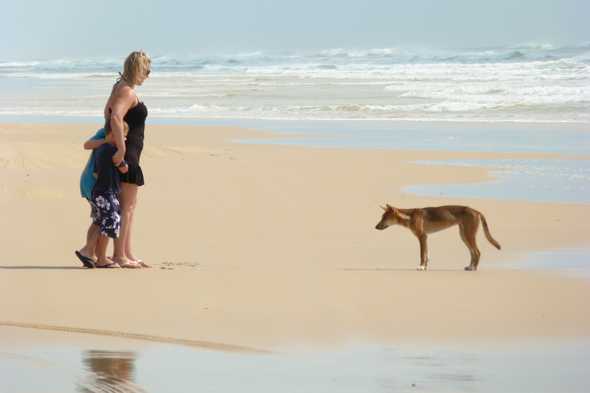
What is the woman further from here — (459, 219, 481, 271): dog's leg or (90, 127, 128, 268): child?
(459, 219, 481, 271): dog's leg

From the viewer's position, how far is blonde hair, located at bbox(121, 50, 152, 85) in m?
7.70

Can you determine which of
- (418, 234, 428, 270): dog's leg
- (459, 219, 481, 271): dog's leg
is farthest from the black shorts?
(459, 219, 481, 271): dog's leg

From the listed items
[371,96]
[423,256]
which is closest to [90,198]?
[423,256]

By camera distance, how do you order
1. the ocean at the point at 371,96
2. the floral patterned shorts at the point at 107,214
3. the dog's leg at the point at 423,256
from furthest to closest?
the ocean at the point at 371,96 → the dog's leg at the point at 423,256 → the floral patterned shorts at the point at 107,214

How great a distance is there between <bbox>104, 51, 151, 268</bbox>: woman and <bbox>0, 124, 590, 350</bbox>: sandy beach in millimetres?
330

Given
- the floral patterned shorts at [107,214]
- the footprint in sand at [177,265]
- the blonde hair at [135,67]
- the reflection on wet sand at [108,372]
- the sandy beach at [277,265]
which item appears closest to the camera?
the reflection on wet sand at [108,372]

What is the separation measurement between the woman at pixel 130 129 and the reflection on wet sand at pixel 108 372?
2.44m

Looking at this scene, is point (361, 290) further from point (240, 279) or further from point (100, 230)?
point (100, 230)

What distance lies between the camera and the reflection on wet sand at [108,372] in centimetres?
493

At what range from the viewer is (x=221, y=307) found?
6812mm

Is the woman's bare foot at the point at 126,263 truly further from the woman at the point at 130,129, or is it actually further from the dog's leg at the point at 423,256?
the dog's leg at the point at 423,256

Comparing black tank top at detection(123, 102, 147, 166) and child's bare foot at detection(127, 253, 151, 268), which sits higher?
black tank top at detection(123, 102, 147, 166)

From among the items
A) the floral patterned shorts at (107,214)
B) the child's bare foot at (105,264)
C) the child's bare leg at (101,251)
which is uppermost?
the floral patterned shorts at (107,214)

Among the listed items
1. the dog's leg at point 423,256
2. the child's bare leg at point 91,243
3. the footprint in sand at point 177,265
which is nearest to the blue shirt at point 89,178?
the child's bare leg at point 91,243
